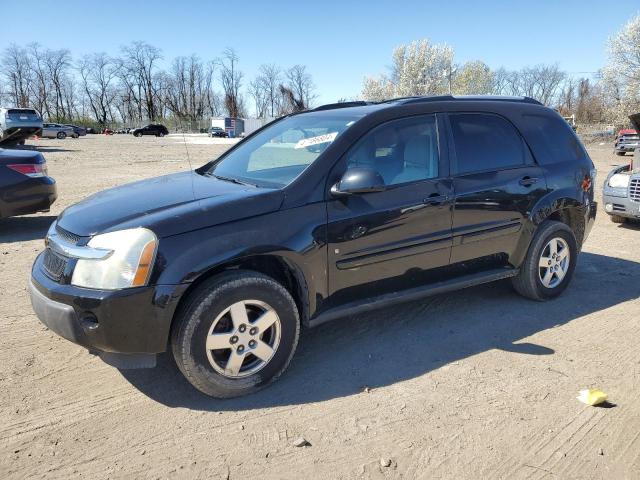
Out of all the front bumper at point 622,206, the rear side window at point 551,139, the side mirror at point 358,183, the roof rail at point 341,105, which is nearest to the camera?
the side mirror at point 358,183

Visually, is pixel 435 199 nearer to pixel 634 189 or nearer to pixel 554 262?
pixel 554 262

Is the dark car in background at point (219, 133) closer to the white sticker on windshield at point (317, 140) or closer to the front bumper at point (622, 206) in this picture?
the front bumper at point (622, 206)

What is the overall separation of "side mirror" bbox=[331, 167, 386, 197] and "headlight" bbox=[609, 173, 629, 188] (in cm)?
612

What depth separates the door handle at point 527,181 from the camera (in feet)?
14.4

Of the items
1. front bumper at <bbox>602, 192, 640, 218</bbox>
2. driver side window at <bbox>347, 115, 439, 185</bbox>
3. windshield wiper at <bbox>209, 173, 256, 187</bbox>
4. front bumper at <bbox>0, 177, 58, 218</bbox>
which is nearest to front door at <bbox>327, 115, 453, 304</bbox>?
driver side window at <bbox>347, 115, 439, 185</bbox>

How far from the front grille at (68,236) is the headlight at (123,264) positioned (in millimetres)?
208

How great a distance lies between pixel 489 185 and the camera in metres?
4.17

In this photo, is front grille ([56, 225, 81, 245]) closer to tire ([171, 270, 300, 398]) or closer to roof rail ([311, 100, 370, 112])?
tire ([171, 270, 300, 398])

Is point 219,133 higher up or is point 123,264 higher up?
point 219,133

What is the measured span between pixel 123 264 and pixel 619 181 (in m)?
7.71

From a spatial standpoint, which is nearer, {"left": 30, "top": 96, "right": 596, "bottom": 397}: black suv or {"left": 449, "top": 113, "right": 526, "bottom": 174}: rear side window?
{"left": 30, "top": 96, "right": 596, "bottom": 397}: black suv

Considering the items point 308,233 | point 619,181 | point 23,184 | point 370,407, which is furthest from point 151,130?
point 370,407

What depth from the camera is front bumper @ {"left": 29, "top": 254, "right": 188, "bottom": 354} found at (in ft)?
9.14

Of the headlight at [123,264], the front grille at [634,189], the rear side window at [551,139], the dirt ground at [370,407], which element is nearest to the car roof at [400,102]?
the rear side window at [551,139]
